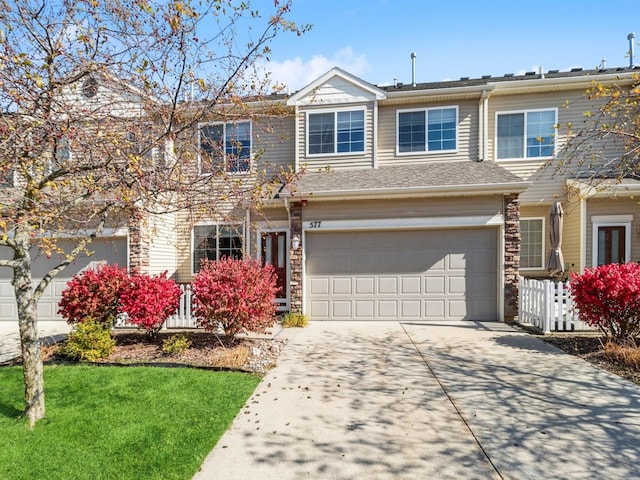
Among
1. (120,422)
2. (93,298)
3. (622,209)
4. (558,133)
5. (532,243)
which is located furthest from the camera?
(532,243)

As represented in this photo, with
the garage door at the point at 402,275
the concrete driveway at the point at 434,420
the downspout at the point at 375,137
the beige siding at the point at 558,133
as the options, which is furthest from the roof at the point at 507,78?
the concrete driveway at the point at 434,420

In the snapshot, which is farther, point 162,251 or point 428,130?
point 428,130

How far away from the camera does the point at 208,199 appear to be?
512cm

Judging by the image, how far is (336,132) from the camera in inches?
436

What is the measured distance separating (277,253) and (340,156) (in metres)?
3.83

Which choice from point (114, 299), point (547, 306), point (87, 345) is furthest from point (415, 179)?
point (87, 345)

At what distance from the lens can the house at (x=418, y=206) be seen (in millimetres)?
9047

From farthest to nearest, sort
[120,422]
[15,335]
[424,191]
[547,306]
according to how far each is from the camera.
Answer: [424,191] → [15,335] → [547,306] → [120,422]

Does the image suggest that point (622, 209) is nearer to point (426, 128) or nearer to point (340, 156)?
point (426, 128)

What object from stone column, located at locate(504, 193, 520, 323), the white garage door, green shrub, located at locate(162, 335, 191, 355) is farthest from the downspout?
the white garage door

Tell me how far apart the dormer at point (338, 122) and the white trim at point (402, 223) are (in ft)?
8.20

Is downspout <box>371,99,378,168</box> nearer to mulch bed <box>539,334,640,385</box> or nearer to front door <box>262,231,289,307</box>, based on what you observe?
front door <box>262,231,289,307</box>

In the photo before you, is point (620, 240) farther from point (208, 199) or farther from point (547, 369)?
point (208, 199)

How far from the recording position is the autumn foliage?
6723 mm
